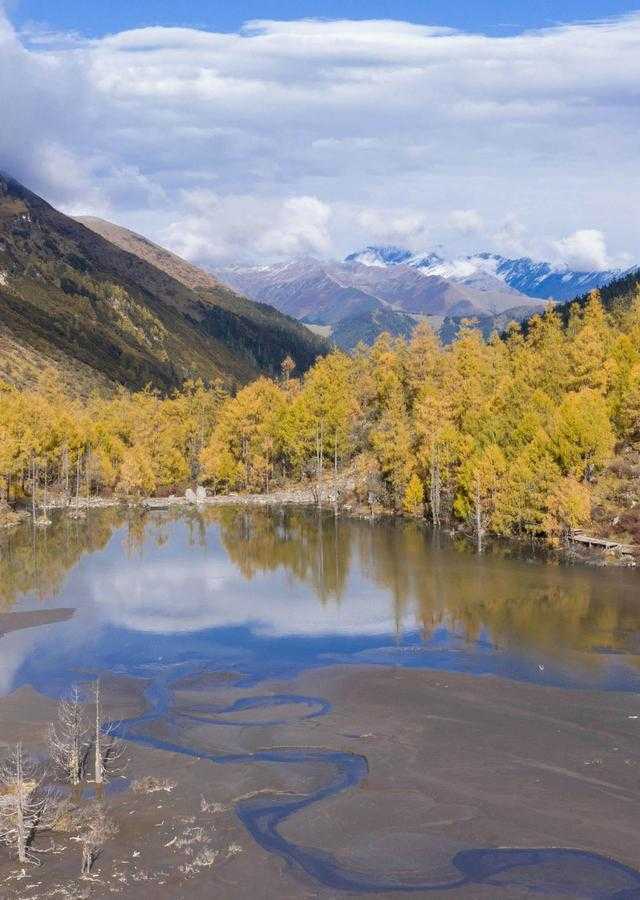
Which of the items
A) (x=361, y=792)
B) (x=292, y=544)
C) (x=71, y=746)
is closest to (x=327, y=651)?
(x=361, y=792)

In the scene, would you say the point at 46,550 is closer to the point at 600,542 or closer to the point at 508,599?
the point at 508,599

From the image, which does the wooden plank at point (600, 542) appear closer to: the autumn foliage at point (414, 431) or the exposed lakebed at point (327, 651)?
the autumn foliage at point (414, 431)

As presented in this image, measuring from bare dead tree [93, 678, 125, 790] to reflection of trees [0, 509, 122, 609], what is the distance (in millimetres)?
28106

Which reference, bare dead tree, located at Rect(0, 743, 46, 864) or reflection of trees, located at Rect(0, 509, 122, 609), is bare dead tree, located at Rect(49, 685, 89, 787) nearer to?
bare dead tree, located at Rect(0, 743, 46, 864)

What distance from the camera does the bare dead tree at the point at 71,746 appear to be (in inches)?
1302

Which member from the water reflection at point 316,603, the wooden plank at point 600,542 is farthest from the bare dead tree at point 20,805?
the wooden plank at point 600,542

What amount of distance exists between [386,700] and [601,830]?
14.4 m

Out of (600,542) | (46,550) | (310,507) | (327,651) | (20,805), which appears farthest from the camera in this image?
(310,507)

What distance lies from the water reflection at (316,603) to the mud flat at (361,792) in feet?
17.2

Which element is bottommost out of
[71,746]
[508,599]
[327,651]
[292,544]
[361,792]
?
[361,792]

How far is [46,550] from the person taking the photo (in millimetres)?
86312

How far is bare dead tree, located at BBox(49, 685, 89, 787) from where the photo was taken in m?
33.1

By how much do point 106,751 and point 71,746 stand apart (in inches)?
86.5

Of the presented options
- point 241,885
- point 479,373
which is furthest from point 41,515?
point 241,885
